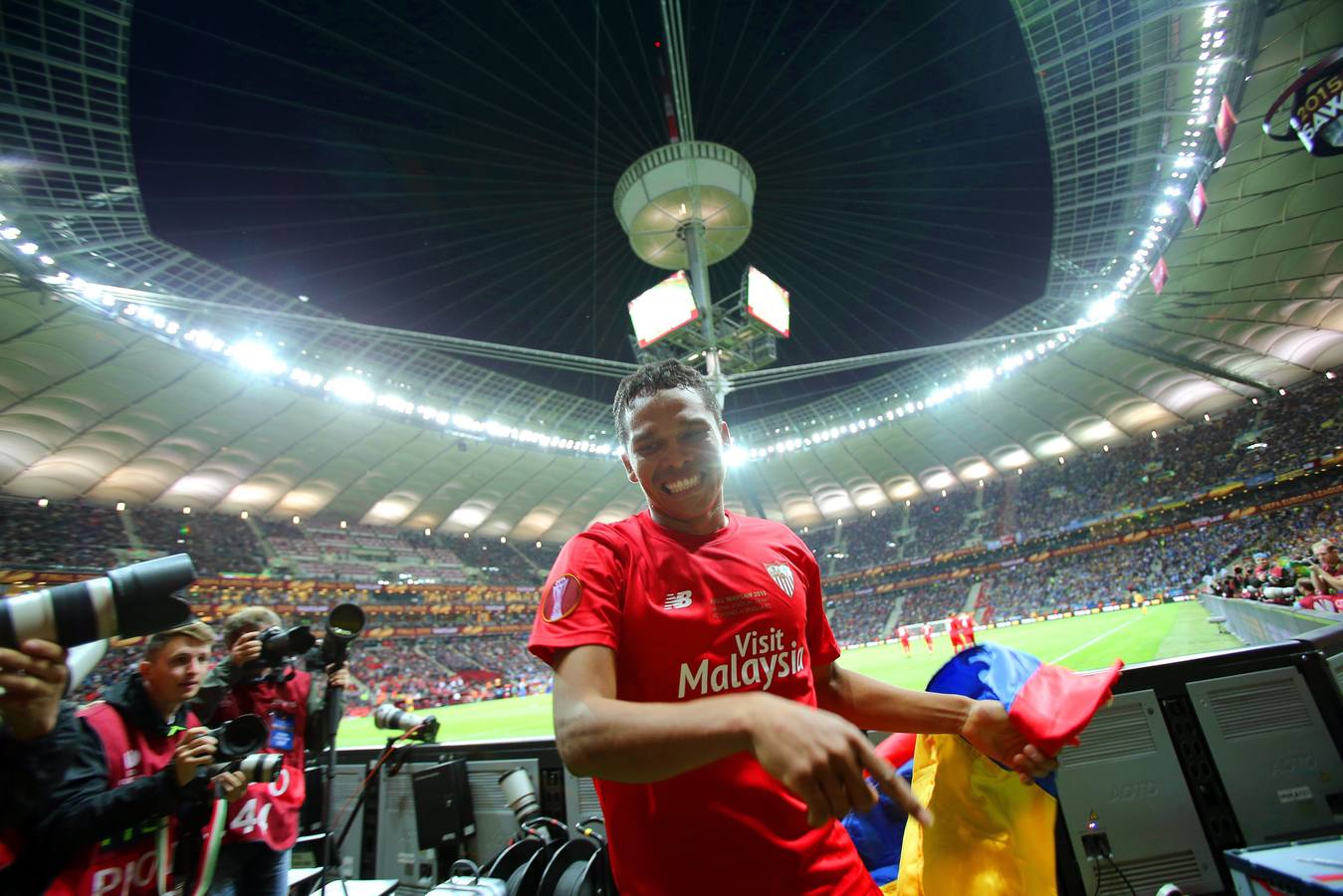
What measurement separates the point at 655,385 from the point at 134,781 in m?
2.56

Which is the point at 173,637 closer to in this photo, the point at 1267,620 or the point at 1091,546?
the point at 1267,620

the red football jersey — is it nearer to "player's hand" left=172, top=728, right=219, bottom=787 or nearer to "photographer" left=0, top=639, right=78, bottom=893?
"photographer" left=0, top=639, right=78, bottom=893

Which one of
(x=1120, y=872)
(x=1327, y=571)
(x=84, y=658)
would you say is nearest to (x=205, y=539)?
(x=84, y=658)

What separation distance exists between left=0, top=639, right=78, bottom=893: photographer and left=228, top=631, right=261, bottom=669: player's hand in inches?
38.1

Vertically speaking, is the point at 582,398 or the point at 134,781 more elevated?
the point at 582,398

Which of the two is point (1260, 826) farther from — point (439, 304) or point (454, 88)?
point (439, 304)

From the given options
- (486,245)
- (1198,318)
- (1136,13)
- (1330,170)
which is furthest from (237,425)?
(1198,318)

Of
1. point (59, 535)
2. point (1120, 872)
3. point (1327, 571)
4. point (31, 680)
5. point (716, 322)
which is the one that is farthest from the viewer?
point (59, 535)

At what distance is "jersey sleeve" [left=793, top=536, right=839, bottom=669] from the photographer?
70.1 inches

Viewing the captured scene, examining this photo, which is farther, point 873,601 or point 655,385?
point 873,601

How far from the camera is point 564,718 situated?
1.01 meters

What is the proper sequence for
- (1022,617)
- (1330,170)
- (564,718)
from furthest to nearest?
(1022,617)
(1330,170)
(564,718)

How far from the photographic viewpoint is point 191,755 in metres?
2.22

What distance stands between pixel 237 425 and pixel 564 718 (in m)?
31.2
